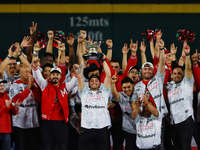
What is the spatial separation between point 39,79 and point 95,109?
98 centimetres

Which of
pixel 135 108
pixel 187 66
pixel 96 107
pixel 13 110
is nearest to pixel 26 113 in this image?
pixel 13 110

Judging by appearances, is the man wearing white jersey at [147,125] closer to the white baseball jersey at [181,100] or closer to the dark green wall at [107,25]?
the white baseball jersey at [181,100]

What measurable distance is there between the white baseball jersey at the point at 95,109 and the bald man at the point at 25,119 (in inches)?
35.0

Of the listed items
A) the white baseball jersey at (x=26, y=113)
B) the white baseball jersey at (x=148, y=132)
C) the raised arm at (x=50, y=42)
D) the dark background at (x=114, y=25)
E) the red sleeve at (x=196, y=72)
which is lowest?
the white baseball jersey at (x=148, y=132)

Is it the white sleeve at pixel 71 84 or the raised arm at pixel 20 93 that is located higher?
the white sleeve at pixel 71 84

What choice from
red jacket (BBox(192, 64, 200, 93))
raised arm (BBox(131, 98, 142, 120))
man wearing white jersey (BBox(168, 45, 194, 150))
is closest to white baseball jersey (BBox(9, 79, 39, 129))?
raised arm (BBox(131, 98, 142, 120))

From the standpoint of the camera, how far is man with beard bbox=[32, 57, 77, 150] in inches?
210

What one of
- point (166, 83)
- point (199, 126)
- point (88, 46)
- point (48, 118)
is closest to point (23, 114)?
point (48, 118)

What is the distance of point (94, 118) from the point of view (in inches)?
202

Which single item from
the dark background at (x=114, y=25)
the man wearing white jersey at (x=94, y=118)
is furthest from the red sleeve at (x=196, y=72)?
the dark background at (x=114, y=25)

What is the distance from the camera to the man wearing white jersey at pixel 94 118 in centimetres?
512

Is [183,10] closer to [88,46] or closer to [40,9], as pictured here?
[40,9]

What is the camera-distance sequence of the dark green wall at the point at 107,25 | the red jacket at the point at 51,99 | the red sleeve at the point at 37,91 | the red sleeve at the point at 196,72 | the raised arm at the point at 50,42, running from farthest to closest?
the dark green wall at the point at 107,25 < the raised arm at the point at 50,42 < the red sleeve at the point at 196,72 < the red sleeve at the point at 37,91 < the red jacket at the point at 51,99

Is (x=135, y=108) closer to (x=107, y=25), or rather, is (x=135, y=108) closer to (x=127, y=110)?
(x=127, y=110)
